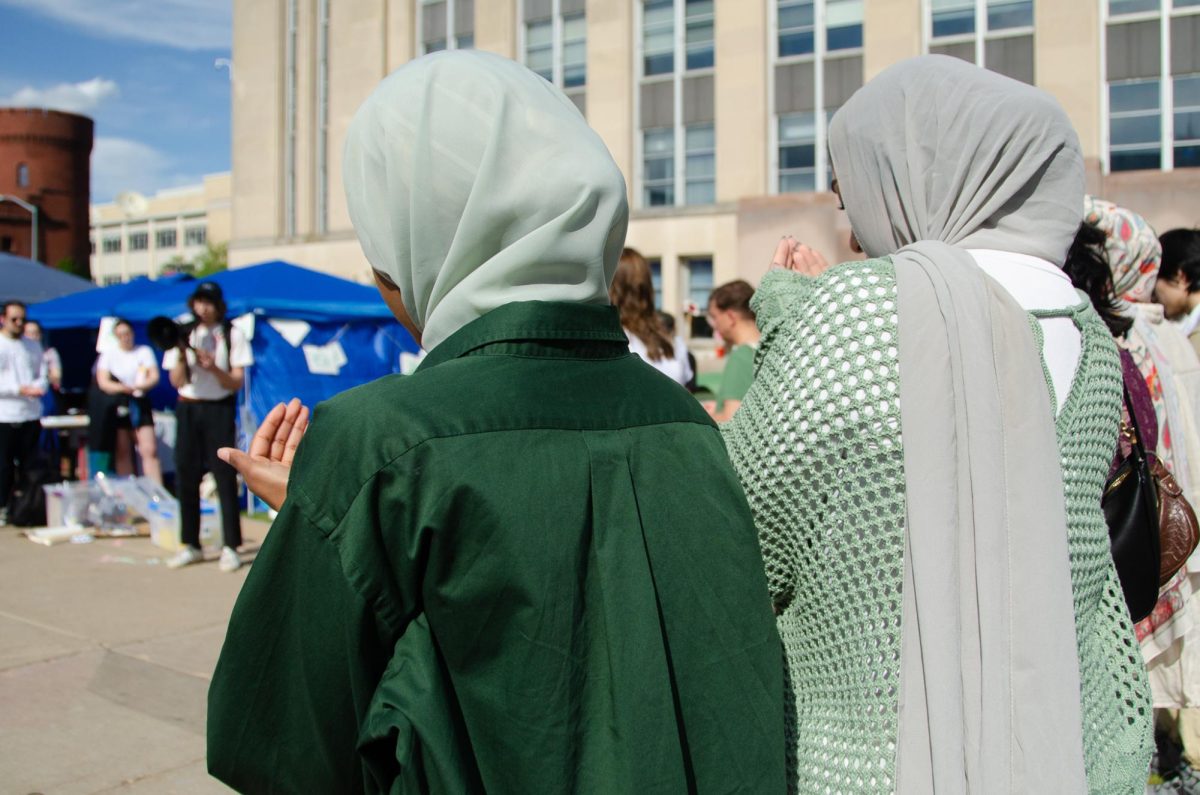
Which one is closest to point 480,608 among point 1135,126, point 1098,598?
point 1098,598

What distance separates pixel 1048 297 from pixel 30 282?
15012 millimetres

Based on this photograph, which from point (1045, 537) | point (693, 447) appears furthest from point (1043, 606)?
point (693, 447)

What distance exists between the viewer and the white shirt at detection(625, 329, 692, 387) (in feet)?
18.1

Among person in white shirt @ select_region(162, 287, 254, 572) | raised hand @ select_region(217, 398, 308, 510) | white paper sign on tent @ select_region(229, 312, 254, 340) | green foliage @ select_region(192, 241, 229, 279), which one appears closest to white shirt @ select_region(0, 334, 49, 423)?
white paper sign on tent @ select_region(229, 312, 254, 340)

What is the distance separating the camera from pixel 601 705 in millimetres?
1192

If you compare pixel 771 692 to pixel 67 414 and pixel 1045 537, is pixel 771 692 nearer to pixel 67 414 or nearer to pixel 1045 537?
pixel 1045 537

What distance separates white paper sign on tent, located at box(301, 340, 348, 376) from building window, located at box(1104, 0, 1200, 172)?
20118 mm

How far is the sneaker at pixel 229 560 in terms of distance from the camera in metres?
7.51

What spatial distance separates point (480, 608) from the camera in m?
1.14

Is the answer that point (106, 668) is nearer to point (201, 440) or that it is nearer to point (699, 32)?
point (201, 440)

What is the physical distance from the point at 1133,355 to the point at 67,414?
1166 cm

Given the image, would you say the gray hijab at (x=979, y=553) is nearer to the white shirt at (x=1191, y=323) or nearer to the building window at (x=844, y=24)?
the white shirt at (x=1191, y=323)

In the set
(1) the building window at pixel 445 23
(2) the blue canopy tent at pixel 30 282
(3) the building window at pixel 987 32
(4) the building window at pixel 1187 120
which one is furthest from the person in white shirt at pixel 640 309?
(1) the building window at pixel 445 23

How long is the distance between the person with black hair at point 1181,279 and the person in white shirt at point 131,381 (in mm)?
8482
